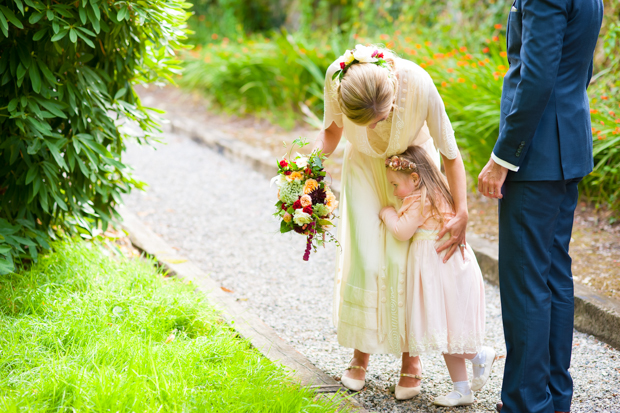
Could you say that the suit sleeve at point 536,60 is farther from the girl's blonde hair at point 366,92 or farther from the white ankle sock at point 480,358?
the white ankle sock at point 480,358

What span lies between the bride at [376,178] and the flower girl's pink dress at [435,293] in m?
0.04

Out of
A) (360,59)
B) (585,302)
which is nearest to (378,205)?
(360,59)

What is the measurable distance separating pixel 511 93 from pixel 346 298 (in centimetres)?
108

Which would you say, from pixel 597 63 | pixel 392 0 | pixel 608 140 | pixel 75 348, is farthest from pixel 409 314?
pixel 392 0

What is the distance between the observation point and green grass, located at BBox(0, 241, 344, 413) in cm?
210

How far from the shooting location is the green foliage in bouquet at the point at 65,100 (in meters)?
2.87

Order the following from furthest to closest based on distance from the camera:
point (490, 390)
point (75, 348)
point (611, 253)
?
point (611, 253), point (490, 390), point (75, 348)

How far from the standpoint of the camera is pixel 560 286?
231 centimetres

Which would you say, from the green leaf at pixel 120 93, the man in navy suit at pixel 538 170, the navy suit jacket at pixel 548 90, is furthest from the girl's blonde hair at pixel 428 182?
the green leaf at pixel 120 93

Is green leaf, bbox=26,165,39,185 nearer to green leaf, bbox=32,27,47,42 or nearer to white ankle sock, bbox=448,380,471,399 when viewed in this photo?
green leaf, bbox=32,27,47,42

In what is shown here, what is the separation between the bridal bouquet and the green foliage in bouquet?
1.19 metres

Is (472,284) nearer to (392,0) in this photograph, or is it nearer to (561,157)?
(561,157)

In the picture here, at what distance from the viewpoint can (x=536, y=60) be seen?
196 cm

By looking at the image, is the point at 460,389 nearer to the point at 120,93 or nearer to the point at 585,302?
the point at 585,302
